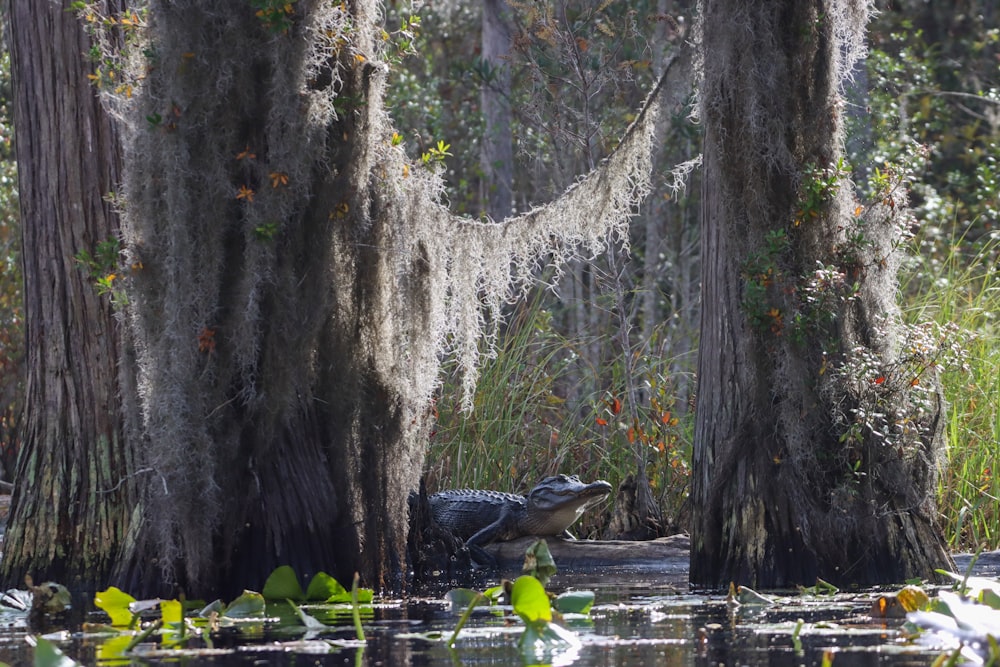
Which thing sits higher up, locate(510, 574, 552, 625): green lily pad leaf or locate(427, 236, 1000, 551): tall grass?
locate(427, 236, 1000, 551): tall grass

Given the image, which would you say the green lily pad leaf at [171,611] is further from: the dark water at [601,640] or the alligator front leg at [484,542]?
the alligator front leg at [484,542]

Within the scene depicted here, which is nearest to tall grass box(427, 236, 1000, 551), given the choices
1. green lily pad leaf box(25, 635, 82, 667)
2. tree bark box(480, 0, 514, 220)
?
green lily pad leaf box(25, 635, 82, 667)

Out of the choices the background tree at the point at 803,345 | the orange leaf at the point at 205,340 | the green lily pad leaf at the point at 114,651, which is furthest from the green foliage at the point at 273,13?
the green lily pad leaf at the point at 114,651

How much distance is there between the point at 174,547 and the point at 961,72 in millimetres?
14597

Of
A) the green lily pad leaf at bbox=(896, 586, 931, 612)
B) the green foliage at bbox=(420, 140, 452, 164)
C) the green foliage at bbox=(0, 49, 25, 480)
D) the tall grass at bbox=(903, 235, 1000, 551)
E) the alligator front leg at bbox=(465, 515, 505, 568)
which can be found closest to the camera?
the green lily pad leaf at bbox=(896, 586, 931, 612)

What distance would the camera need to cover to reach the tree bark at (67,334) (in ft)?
21.1

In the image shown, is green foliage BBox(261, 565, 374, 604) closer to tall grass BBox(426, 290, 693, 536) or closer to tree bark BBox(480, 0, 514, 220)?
tall grass BBox(426, 290, 693, 536)

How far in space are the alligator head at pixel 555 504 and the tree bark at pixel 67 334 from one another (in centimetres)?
262

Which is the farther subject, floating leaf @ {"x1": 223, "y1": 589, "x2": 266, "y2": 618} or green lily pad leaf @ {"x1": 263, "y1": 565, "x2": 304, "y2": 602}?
green lily pad leaf @ {"x1": 263, "y1": 565, "x2": 304, "y2": 602}

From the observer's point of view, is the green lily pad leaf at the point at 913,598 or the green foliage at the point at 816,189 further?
the green foliage at the point at 816,189

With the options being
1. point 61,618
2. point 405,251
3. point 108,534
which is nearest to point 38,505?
point 108,534

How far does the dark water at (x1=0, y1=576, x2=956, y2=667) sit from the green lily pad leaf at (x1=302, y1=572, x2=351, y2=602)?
16 centimetres

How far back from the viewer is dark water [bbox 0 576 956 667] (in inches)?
157

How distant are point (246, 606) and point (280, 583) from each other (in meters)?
0.40
